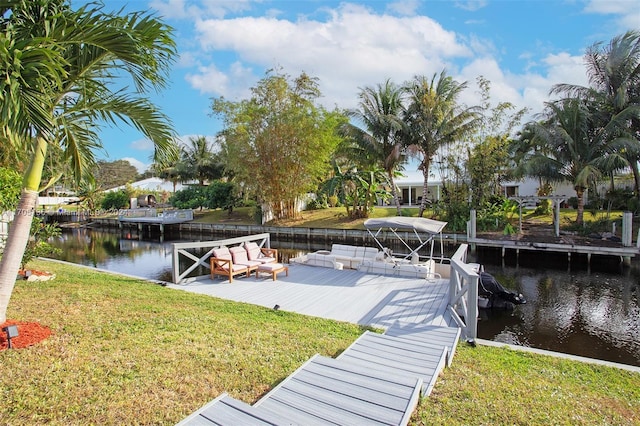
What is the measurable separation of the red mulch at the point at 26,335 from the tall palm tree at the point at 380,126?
2118 centimetres

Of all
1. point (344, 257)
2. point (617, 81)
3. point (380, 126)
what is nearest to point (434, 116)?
point (380, 126)

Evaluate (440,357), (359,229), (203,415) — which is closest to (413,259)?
(440,357)

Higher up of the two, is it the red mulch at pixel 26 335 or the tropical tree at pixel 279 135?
the tropical tree at pixel 279 135

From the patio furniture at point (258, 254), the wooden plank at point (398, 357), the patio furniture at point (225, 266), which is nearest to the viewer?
the wooden plank at point (398, 357)

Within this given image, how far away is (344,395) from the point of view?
2838mm

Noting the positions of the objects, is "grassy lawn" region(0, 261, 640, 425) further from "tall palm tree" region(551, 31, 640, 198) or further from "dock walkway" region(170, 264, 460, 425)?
"tall palm tree" region(551, 31, 640, 198)

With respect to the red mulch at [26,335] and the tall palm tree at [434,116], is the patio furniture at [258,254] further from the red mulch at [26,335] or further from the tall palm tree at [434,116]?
the tall palm tree at [434,116]

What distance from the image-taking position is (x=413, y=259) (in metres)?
10.3

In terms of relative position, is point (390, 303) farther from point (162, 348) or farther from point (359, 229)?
point (359, 229)

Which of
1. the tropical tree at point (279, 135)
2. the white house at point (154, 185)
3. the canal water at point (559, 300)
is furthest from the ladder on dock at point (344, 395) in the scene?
the white house at point (154, 185)

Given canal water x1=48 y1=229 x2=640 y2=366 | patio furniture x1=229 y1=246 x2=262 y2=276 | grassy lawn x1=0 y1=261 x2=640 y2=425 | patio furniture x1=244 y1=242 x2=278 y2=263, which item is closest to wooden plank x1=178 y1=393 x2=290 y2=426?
grassy lawn x1=0 y1=261 x2=640 y2=425

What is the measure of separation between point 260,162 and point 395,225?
16895 mm

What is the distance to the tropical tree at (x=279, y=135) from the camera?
79.0ft

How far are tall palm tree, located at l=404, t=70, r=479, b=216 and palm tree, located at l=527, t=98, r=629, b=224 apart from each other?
14.0ft
